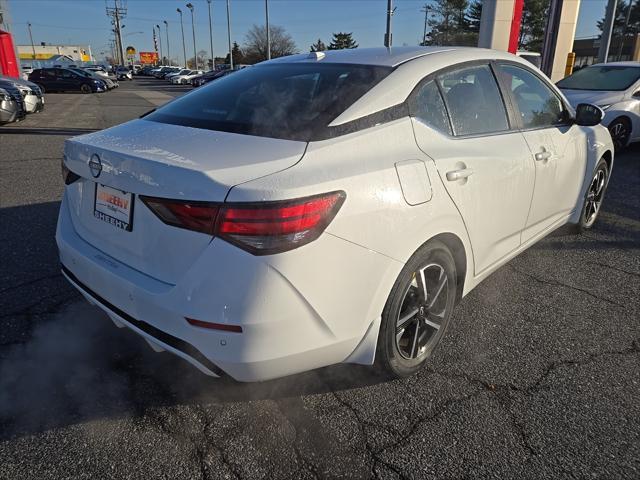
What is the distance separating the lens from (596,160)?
412 cm

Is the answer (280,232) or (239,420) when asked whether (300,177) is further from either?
(239,420)

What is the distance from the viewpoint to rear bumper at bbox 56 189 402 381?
5.58ft

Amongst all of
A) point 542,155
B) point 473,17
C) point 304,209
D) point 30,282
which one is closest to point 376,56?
point 542,155

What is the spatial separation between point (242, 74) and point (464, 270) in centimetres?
182

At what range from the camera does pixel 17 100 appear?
1173 centimetres

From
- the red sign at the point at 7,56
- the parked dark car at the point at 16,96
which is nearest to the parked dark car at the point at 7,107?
the parked dark car at the point at 16,96

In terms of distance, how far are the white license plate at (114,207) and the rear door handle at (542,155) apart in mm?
2478

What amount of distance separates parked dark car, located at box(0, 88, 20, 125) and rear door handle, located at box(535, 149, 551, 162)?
38.6 feet

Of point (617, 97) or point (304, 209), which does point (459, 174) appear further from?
point (617, 97)

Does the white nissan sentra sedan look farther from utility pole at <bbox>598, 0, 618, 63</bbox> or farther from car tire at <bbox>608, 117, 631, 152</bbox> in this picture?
utility pole at <bbox>598, 0, 618, 63</bbox>

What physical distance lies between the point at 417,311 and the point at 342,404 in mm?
588

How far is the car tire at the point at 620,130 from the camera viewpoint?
817 cm

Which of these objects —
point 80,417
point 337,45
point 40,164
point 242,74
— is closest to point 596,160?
point 242,74

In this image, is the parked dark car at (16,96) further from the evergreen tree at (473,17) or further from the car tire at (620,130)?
the evergreen tree at (473,17)
